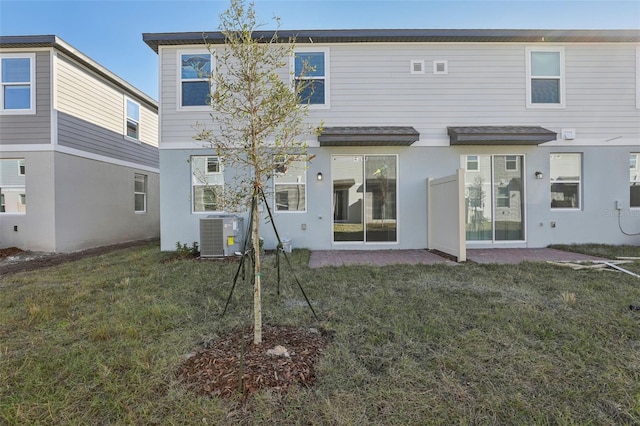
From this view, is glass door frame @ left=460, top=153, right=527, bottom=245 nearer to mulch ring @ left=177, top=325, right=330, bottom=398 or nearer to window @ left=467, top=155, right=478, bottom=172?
window @ left=467, top=155, right=478, bottom=172

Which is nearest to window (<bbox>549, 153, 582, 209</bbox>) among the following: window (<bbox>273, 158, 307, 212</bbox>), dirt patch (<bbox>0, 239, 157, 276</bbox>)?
window (<bbox>273, 158, 307, 212</bbox>)

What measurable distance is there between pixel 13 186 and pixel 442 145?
11282 millimetres

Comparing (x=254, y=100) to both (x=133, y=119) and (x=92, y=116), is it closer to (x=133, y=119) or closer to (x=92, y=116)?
(x=92, y=116)

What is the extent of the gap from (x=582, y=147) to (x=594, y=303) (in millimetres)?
6169

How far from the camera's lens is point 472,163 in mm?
8203

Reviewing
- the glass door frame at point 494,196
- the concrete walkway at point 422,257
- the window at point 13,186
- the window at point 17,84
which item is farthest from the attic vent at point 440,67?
the window at point 13,186

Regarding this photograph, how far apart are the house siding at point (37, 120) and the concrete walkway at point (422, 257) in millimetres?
7710

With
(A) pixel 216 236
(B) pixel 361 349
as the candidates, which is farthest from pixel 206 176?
(B) pixel 361 349

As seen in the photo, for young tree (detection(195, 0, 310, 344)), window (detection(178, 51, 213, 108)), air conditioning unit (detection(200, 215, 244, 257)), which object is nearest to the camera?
young tree (detection(195, 0, 310, 344))

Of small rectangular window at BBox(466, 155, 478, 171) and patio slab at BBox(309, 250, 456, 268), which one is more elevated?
small rectangular window at BBox(466, 155, 478, 171)

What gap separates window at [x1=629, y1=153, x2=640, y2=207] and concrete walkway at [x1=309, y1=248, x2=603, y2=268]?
111 inches

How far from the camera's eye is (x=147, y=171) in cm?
1231

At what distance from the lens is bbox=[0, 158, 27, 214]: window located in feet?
27.3

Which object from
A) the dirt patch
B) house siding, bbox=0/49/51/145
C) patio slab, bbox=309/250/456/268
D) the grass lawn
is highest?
house siding, bbox=0/49/51/145
